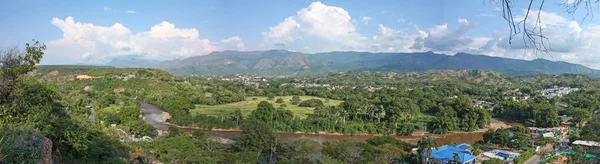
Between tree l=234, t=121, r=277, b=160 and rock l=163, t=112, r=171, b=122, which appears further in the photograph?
rock l=163, t=112, r=171, b=122

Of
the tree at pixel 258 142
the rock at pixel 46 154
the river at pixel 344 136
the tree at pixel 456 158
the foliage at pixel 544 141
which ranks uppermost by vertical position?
the rock at pixel 46 154

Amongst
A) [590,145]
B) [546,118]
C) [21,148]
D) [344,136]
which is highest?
[21,148]

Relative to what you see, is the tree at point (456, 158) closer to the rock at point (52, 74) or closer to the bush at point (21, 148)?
the bush at point (21, 148)

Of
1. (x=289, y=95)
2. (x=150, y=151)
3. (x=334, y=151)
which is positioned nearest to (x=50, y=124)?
(x=150, y=151)

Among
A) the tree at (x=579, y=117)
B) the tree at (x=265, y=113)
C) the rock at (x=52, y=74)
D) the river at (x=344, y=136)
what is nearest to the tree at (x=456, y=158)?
the river at (x=344, y=136)

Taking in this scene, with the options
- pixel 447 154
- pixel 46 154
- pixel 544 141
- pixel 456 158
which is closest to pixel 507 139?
pixel 544 141

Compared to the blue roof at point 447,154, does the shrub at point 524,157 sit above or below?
below

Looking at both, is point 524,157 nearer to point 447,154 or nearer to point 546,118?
point 447,154

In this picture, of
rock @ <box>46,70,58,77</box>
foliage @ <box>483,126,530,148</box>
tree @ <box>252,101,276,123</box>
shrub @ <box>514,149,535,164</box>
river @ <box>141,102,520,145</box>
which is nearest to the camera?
shrub @ <box>514,149,535,164</box>

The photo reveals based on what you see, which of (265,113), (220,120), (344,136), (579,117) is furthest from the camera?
(579,117)

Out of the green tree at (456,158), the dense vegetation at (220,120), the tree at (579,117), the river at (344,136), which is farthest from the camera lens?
the tree at (579,117)

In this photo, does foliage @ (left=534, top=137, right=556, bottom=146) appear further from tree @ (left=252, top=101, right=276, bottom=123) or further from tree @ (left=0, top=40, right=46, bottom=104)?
tree @ (left=0, top=40, right=46, bottom=104)

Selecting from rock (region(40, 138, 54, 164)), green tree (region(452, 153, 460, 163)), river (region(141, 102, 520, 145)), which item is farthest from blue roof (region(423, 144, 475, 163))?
rock (region(40, 138, 54, 164))
